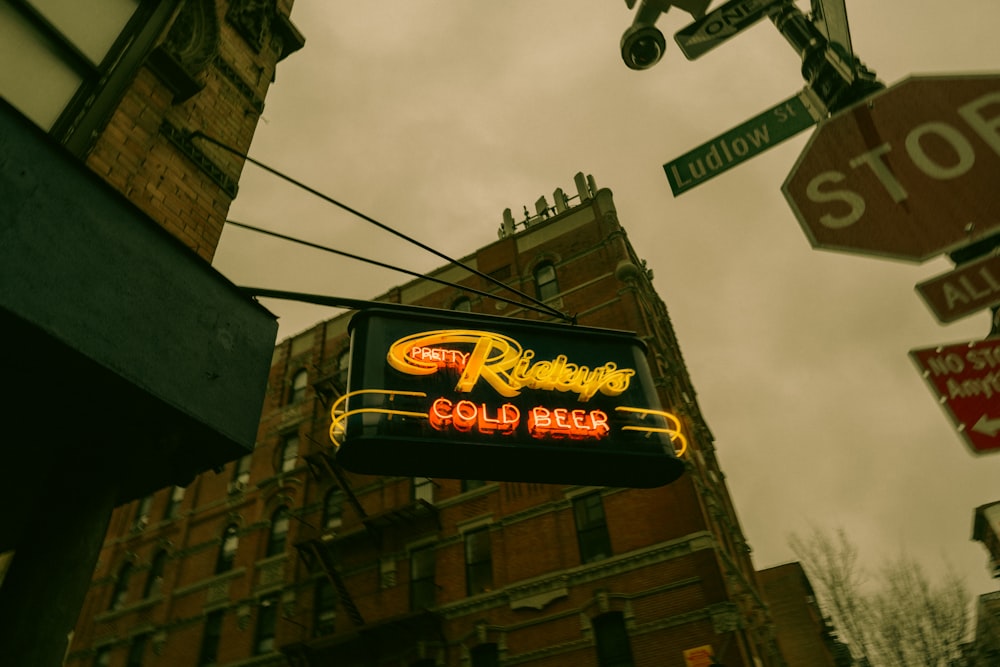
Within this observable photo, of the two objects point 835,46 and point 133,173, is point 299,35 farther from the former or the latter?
point 835,46

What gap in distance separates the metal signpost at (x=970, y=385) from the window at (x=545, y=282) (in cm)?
1886

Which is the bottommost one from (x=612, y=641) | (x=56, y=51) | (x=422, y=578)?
(x=612, y=641)

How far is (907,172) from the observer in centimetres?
358

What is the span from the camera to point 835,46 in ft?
14.4

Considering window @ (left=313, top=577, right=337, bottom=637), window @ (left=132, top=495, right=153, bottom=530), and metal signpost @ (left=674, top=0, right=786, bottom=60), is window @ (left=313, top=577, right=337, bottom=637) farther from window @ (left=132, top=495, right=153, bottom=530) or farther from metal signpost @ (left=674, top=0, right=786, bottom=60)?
metal signpost @ (left=674, top=0, right=786, bottom=60)

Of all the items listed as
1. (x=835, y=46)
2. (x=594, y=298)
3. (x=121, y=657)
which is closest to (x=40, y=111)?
(x=835, y=46)

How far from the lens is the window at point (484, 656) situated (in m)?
16.8

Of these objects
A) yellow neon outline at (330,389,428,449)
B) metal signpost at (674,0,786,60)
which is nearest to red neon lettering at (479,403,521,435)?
yellow neon outline at (330,389,428,449)

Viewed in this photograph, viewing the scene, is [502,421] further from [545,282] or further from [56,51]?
[545,282]

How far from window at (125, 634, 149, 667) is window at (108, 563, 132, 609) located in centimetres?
206

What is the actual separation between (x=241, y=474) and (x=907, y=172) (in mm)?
26369

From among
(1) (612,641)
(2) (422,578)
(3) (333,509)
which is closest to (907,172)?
(1) (612,641)

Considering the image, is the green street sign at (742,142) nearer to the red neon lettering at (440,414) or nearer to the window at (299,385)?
the red neon lettering at (440,414)

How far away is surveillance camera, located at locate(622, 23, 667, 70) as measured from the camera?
5.02 m
